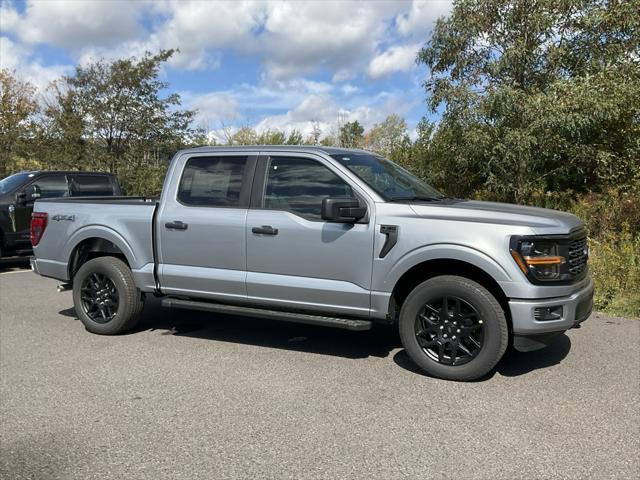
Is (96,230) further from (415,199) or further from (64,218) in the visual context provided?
(415,199)

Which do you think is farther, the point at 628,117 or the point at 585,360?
the point at 628,117

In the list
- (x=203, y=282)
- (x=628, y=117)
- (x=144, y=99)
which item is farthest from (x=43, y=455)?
(x=144, y=99)

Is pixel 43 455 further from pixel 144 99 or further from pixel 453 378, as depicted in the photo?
pixel 144 99

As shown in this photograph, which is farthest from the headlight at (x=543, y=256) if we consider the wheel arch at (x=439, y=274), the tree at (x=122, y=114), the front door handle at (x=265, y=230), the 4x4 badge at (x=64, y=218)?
the tree at (x=122, y=114)

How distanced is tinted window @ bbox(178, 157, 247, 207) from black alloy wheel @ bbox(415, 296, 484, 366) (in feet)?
6.89

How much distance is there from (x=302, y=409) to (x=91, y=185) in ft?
31.3

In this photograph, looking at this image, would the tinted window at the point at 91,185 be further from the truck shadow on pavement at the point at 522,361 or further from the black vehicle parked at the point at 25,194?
the truck shadow on pavement at the point at 522,361

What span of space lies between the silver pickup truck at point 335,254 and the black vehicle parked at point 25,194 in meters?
5.25

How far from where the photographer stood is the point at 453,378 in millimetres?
4738

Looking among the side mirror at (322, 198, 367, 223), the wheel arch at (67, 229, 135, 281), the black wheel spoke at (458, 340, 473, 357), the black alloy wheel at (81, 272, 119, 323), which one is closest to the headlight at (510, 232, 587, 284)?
the black wheel spoke at (458, 340, 473, 357)

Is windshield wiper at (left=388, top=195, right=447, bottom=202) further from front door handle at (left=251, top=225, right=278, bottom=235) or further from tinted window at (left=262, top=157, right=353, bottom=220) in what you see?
front door handle at (left=251, top=225, right=278, bottom=235)

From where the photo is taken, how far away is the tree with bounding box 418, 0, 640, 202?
1028cm

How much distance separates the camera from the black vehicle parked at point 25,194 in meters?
11.0

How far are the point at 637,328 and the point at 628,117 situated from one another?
20.3 ft
